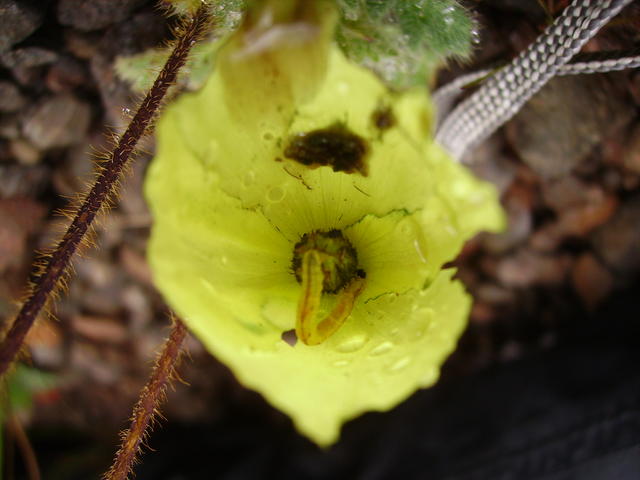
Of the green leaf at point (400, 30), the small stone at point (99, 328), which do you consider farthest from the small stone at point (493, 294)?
the small stone at point (99, 328)

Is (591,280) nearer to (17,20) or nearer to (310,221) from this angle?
(310,221)

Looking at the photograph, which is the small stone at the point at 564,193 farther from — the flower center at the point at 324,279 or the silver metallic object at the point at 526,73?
the flower center at the point at 324,279

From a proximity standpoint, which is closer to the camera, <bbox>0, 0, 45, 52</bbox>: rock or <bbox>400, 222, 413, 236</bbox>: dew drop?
<bbox>400, 222, 413, 236</bbox>: dew drop

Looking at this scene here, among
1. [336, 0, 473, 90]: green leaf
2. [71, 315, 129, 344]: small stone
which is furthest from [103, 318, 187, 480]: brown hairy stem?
[71, 315, 129, 344]: small stone

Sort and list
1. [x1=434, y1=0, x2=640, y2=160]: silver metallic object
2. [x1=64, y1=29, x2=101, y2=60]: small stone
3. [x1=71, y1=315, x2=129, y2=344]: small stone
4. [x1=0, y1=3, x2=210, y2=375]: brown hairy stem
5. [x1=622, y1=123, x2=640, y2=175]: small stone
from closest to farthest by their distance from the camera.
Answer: [x1=0, y1=3, x2=210, y2=375]: brown hairy stem, [x1=434, y1=0, x2=640, y2=160]: silver metallic object, [x1=64, y1=29, x2=101, y2=60]: small stone, [x1=622, y1=123, x2=640, y2=175]: small stone, [x1=71, y1=315, x2=129, y2=344]: small stone

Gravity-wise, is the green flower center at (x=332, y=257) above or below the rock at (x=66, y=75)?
below

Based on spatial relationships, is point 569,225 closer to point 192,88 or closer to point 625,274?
point 625,274

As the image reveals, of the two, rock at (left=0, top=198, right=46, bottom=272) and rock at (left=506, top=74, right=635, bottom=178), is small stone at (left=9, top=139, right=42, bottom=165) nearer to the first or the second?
rock at (left=0, top=198, right=46, bottom=272)
